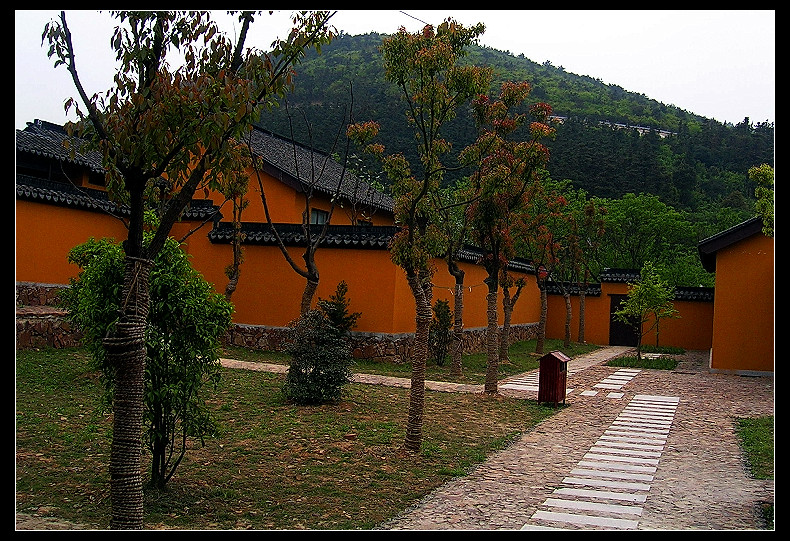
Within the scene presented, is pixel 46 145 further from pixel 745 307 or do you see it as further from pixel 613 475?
pixel 745 307

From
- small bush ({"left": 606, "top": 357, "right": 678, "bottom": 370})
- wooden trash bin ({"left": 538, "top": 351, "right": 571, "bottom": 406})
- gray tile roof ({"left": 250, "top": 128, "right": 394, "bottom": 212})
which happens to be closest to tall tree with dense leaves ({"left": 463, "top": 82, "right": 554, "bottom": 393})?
wooden trash bin ({"left": 538, "top": 351, "right": 571, "bottom": 406})

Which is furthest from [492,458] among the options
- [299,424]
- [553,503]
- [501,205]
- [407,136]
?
[407,136]

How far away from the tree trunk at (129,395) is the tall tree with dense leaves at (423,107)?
3.74 m

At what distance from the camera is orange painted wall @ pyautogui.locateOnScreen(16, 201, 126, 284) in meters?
12.8

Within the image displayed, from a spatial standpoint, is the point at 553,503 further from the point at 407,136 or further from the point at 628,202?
the point at 628,202

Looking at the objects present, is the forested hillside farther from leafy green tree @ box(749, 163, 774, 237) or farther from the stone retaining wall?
leafy green tree @ box(749, 163, 774, 237)

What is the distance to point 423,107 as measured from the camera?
7812mm

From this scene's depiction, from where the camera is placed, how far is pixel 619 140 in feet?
119

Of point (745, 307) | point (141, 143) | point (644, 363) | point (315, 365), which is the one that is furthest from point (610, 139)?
point (141, 143)

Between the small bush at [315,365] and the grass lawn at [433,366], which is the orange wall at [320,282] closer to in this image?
the grass lawn at [433,366]

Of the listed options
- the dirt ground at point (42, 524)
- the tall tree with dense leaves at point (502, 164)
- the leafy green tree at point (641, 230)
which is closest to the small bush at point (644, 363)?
the tall tree with dense leaves at point (502, 164)

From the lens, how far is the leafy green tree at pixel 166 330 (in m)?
5.14

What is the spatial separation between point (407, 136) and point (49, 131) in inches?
540
